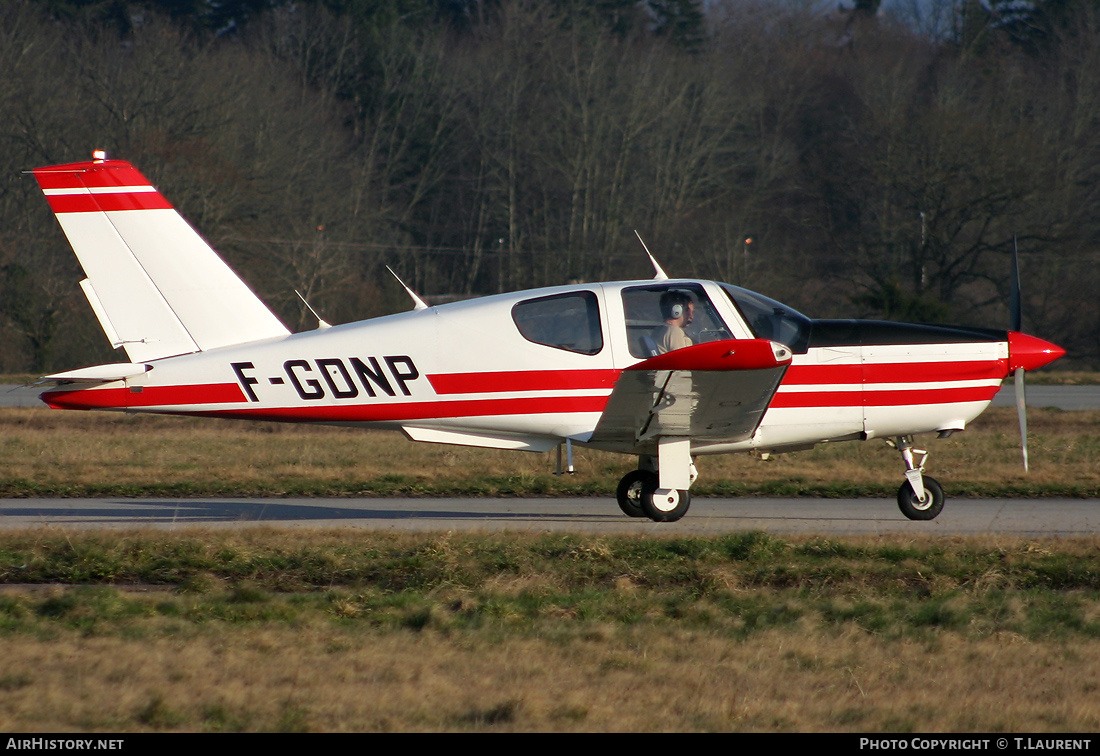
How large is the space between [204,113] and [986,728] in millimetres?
34693

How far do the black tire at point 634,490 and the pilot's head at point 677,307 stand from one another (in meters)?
1.54

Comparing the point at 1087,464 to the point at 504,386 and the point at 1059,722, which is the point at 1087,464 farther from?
the point at 1059,722

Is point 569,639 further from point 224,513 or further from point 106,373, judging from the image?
point 224,513

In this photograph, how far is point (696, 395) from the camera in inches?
320

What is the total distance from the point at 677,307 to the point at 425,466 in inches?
203

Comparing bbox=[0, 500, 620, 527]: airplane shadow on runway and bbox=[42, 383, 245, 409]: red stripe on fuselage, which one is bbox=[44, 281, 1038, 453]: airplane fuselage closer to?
bbox=[42, 383, 245, 409]: red stripe on fuselage

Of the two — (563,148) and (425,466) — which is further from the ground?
(563,148)

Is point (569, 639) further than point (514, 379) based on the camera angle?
No

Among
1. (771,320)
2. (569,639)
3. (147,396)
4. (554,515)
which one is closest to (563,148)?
(554,515)

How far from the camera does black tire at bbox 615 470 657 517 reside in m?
9.25

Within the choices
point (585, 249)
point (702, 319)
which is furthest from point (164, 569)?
point (585, 249)

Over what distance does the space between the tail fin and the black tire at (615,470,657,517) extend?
11.5 ft

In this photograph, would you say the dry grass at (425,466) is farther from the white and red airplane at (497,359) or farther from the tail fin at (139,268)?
the tail fin at (139,268)

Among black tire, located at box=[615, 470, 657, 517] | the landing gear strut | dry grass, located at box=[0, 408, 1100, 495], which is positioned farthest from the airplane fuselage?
dry grass, located at box=[0, 408, 1100, 495]
